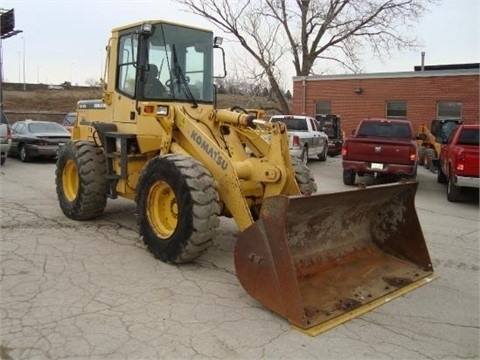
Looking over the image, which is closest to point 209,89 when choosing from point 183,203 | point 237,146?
point 237,146

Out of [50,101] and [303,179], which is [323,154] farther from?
[50,101]

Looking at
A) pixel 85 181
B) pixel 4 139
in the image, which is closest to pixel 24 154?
pixel 4 139

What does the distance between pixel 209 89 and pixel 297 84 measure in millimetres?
24072

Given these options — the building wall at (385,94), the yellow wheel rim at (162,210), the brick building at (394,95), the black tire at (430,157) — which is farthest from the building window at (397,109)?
the yellow wheel rim at (162,210)

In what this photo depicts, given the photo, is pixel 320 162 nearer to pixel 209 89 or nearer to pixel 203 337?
pixel 209 89

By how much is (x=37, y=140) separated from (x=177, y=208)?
12.7 metres

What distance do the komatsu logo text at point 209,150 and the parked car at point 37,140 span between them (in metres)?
11.8

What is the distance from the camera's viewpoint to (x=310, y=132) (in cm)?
1888

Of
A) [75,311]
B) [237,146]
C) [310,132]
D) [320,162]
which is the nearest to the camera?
[75,311]

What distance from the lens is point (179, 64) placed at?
7.07 metres

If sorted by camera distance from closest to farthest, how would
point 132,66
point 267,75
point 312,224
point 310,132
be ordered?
point 312,224, point 132,66, point 310,132, point 267,75

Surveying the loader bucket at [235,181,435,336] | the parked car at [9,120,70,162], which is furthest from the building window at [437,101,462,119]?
the loader bucket at [235,181,435,336]

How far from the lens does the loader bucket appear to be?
14.3ft

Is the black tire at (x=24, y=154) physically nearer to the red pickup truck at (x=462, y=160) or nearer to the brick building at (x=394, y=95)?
the red pickup truck at (x=462, y=160)
